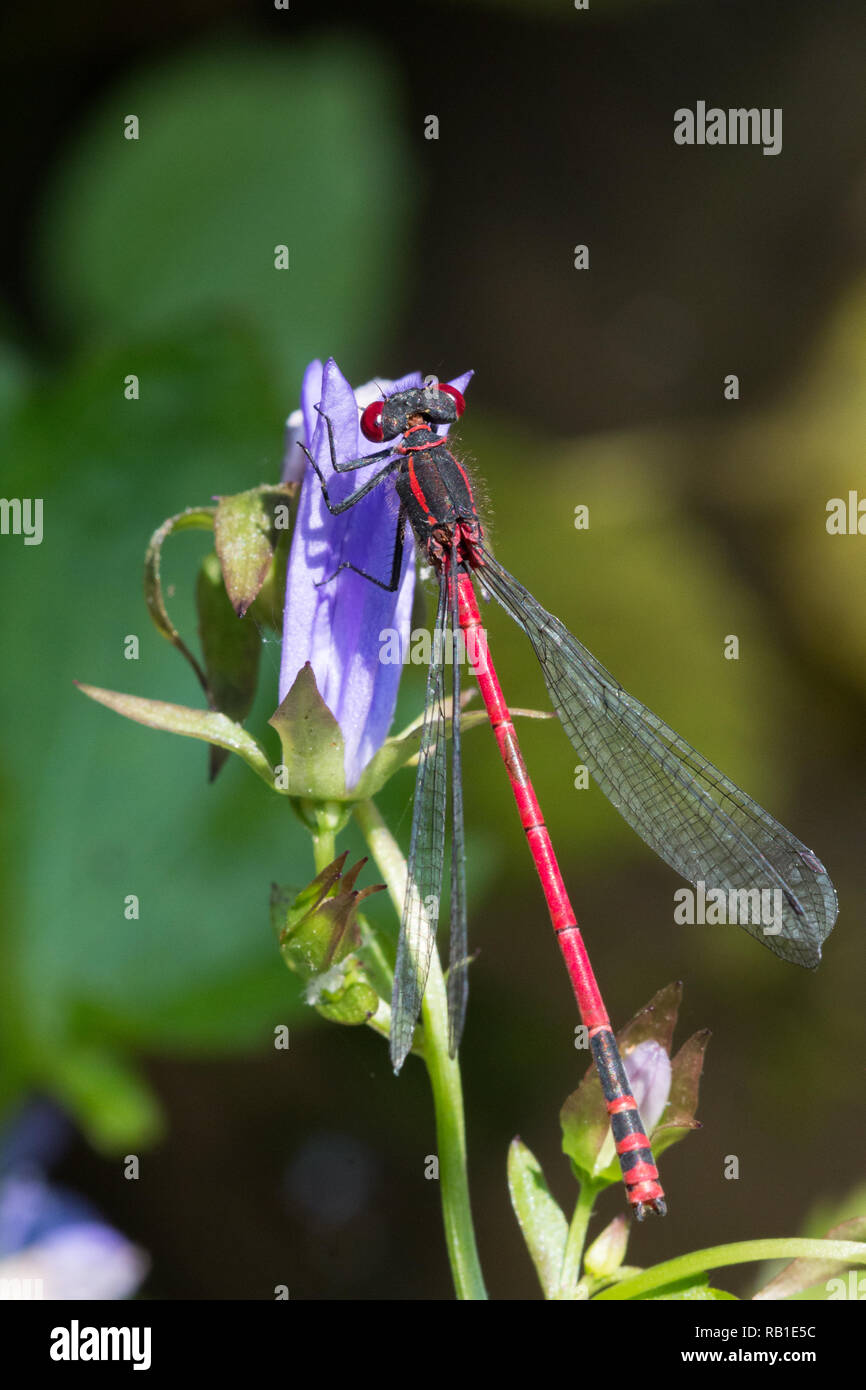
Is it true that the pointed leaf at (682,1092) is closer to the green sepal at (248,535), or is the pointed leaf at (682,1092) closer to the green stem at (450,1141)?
the green stem at (450,1141)

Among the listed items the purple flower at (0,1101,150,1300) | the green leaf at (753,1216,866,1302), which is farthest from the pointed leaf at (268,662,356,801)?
the purple flower at (0,1101,150,1300)

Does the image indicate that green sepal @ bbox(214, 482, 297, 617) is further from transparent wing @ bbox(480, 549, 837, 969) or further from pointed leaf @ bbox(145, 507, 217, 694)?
transparent wing @ bbox(480, 549, 837, 969)

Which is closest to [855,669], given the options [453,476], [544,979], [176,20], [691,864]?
[544,979]

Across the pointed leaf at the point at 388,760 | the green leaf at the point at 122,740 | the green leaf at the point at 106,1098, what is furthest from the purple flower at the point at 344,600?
the green leaf at the point at 106,1098

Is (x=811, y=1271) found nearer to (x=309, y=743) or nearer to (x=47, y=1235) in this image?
(x=309, y=743)
